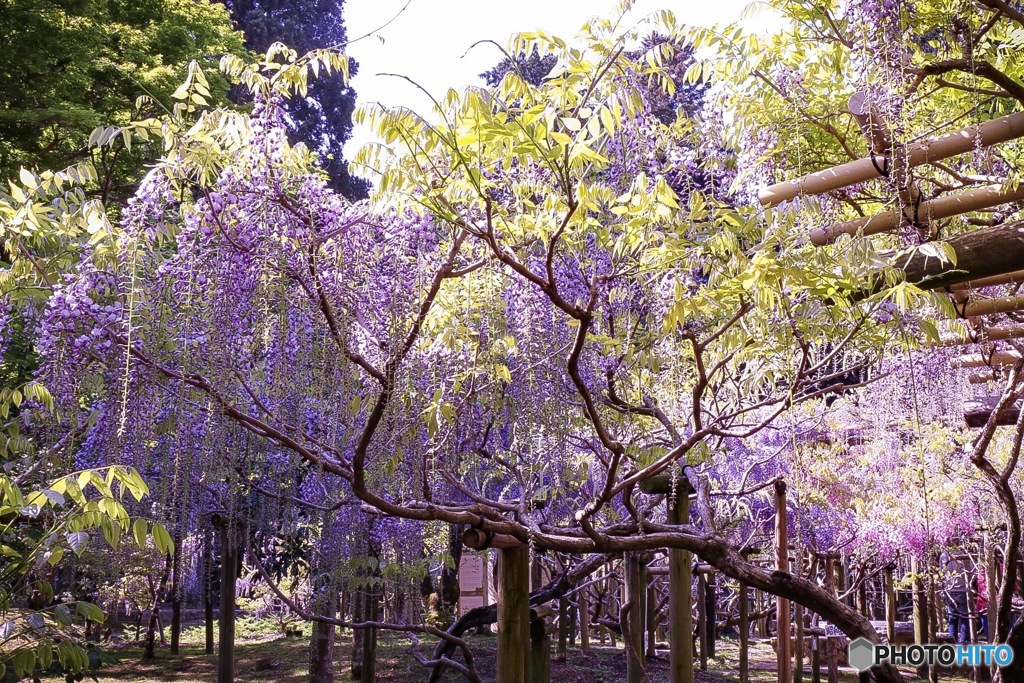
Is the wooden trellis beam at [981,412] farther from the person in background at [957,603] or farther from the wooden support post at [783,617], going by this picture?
the person in background at [957,603]

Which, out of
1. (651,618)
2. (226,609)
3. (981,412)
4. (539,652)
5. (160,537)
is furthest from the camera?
(651,618)

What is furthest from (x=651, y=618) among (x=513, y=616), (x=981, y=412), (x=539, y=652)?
(x=513, y=616)

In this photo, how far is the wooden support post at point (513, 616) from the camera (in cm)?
337

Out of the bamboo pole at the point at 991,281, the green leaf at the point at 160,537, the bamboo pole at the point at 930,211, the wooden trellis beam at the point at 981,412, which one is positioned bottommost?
the green leaf at the point at 160,537

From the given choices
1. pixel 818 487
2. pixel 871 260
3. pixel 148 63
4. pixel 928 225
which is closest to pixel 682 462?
pixel 928 225

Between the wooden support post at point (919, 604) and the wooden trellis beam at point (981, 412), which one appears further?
the wooden support post at point (919, 604)

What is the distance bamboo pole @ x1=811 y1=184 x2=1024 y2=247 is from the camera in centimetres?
327

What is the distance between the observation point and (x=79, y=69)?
821cm

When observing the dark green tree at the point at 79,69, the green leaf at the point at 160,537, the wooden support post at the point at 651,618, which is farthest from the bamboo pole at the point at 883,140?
the wooden support post at the point at 651,618

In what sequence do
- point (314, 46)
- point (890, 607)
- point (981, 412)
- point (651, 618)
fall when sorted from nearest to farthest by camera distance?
point (981, 412)
point (651, 618)
point (890, 607)
point (314, 46)

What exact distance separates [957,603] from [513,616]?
11.8m

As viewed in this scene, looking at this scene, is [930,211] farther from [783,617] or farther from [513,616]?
[783,617]

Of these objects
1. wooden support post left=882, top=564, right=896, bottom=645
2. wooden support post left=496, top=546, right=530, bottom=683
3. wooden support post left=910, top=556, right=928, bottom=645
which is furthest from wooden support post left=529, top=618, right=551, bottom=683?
wooden support post left=882, top=564, right=896, bottom=645

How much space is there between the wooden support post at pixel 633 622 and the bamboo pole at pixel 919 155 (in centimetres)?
311
